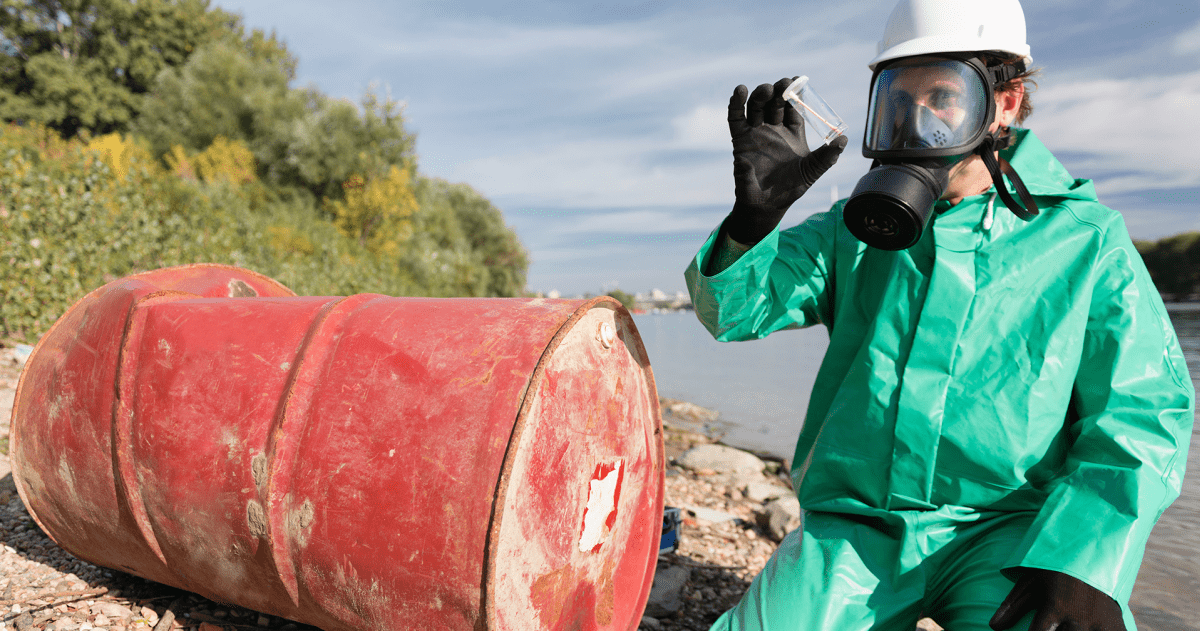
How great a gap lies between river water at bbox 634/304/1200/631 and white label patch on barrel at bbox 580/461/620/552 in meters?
1.08

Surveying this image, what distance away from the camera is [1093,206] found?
177 cm

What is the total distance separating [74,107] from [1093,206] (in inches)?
1586

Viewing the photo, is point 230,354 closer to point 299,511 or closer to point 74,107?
point 299,511

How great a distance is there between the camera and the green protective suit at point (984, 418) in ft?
5.22

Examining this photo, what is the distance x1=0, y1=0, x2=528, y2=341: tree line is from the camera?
670 centimetres

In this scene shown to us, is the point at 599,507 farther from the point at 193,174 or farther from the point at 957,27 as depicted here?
the point at 193,174

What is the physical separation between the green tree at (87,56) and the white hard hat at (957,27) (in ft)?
127

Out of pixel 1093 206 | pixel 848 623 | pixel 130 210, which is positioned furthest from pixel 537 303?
pixel 130 210

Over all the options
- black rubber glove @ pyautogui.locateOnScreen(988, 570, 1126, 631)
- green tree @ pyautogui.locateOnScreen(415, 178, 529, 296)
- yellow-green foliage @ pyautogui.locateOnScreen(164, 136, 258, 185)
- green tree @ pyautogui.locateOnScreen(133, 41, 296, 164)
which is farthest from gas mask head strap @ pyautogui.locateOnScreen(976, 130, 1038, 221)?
green tree @ pyautogui.locateOnScreen(415, 178, 529, 296)

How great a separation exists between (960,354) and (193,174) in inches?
1080

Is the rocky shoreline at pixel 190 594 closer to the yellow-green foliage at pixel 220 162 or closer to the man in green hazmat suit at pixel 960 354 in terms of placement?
the man in green hazmat suit at pixel 960 354

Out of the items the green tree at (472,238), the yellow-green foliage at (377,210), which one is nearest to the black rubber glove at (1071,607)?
the yellow-green foliage at (377,210)

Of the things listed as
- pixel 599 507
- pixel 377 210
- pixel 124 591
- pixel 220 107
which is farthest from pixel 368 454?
pixel 220 107

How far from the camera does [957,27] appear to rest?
1831 mm
